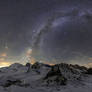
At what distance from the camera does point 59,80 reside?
830 centimetres

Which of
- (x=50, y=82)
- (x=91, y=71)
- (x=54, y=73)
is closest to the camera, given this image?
(x=50, y=82)

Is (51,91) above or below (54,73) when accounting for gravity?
below

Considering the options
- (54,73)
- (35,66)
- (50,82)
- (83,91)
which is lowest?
(83,91)

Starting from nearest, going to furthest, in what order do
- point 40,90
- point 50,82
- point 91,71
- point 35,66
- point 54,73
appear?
point 40,90 → point 50,82 → point 54,73 → point 91,71 → point 35,66

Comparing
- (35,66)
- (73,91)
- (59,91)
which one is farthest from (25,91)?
(35,66)

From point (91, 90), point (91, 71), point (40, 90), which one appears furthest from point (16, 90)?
point (91, 71)

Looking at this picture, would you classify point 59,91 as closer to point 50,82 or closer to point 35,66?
point 50,82

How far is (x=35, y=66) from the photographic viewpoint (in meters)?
15.7

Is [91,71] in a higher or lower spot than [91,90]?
higher

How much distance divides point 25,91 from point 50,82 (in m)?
2.46

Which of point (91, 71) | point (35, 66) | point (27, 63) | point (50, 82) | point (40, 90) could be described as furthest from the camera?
point (27, 63)

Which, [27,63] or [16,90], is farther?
[27,63]

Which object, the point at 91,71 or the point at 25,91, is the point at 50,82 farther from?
the point at 91,71

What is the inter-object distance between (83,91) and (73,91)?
0.70m
